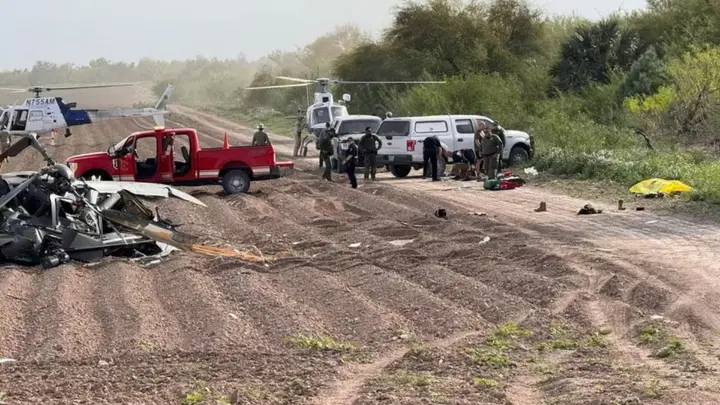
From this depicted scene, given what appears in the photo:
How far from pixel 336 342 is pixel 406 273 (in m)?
3.80

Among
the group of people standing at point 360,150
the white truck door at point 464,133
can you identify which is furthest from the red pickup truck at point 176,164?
the white truck door at point 464,133

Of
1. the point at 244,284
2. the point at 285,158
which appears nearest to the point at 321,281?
the point at 244,284

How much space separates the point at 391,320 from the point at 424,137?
59.6 feet

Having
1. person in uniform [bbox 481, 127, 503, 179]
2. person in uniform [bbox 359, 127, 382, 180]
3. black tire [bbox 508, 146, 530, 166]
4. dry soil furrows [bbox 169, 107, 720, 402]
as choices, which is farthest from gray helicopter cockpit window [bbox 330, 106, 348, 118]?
dry soil furrows [bbox 169, 107, 720, 402]

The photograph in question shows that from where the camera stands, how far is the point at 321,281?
13.5 meters

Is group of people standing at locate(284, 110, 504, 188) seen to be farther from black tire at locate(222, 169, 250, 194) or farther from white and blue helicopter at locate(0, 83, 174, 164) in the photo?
white and blue helicopter at locate(0, 83, 174, 164)

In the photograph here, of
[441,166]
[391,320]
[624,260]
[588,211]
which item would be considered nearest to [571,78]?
[441,166]

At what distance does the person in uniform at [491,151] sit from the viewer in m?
25.6

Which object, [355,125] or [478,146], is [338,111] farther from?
[478,146]

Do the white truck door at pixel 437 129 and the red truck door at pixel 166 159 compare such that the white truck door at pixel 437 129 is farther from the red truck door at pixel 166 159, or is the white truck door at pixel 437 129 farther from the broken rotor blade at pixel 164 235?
the broken rotor blade at pixel 164 235

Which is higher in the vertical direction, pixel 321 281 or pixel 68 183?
pixel 68 183

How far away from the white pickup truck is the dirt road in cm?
1020

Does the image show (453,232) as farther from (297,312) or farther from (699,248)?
(297,312)

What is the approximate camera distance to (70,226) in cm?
1515
